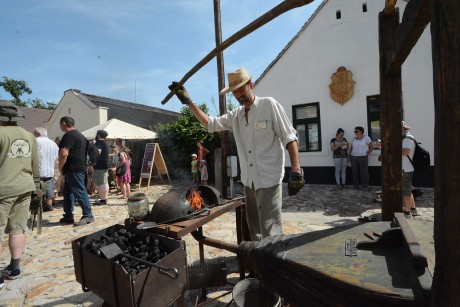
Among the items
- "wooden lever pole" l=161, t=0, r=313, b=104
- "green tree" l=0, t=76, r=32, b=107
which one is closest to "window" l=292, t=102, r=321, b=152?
"wooden lever pole" l=161, t=0, r=313, b=104

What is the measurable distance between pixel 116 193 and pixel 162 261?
368 inches

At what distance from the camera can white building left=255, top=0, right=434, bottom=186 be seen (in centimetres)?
876

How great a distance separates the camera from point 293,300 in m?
1.85

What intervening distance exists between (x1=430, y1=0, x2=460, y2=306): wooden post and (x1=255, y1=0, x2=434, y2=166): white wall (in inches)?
357

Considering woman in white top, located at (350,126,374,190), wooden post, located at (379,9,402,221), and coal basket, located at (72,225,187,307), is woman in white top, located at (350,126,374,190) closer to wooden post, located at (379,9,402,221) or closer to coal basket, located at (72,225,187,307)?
wooden post, located at (379,9,402,221)

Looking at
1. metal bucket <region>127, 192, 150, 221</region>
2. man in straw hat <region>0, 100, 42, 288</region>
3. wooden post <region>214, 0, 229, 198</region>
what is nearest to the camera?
metal bucket <region>127, 192, 150, 221</region>

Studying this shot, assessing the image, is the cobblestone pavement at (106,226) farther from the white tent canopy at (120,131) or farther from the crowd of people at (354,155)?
the white tent canopy at (120,131)

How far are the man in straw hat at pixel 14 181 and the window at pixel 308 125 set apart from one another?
29.3ft

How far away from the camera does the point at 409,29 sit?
77.2 inches

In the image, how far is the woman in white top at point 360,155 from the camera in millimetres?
8844

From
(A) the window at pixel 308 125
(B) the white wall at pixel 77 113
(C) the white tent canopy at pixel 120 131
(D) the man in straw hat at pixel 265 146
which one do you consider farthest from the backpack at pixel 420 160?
(B) the white wall at pixel 77 113

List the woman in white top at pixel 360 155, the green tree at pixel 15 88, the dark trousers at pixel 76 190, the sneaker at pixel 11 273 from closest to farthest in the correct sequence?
the sneaker at pixel 11 273 → the dark trousers at pixel 76 190 → the woman in white top at pixel 360 155 → the green tree at pixel 15 88

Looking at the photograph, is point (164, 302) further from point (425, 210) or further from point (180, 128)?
point (180, 128)

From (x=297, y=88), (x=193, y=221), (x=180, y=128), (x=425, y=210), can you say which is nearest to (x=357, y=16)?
(x=297, y=88)
